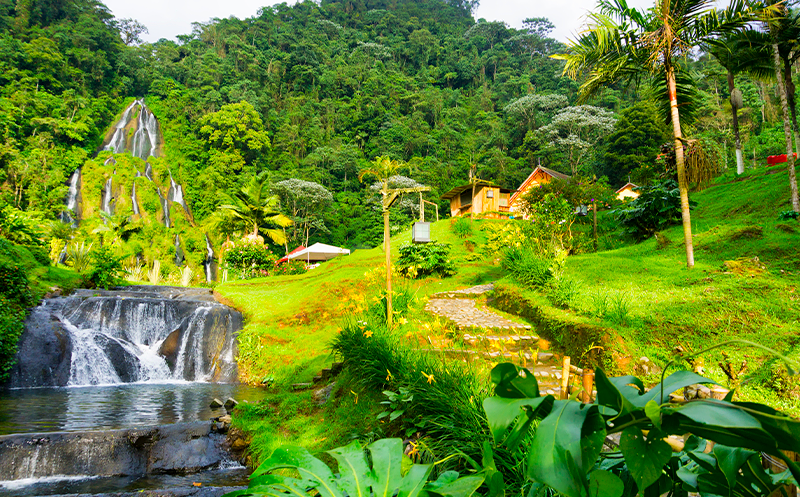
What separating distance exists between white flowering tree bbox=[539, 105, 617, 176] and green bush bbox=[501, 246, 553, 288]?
30.7 meters

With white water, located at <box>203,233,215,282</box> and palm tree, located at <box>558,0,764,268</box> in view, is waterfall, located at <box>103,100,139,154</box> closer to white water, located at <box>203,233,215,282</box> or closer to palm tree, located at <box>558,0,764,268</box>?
white water, located at <box>203,233,215,282</box>

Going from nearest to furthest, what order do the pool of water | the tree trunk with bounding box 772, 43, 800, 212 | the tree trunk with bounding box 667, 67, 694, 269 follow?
the pool of water, the tree trunk with bounding box 667, 67, 694, 269, the tree trunk with bounding box 772, 43, 800, 212

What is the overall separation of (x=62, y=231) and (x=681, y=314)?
2414 centimetres

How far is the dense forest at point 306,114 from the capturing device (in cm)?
2977

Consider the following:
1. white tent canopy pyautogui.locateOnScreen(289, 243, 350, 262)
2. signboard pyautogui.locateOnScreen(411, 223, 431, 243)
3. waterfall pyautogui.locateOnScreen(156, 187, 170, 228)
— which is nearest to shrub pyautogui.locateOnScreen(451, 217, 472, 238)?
signboard pyautogui.locateOnScreen(411, 223, 431, 243)

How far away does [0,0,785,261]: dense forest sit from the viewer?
29766 mm

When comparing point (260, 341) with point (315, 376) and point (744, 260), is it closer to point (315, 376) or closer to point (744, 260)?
point (315, 376)

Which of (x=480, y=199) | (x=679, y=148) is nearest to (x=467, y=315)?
(x=679, y=148)

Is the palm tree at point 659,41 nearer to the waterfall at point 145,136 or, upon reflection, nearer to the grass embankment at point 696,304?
the grass embankment at point 696,304

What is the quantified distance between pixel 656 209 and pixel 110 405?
11.4 metres

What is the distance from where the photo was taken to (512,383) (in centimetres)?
52

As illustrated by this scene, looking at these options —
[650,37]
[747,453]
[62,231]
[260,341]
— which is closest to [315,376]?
[260,341]

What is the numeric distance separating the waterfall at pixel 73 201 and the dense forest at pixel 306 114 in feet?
1.50

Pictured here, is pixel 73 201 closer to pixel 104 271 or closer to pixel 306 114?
pixel 104 271
